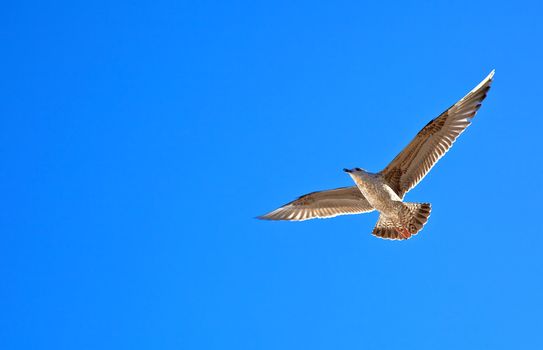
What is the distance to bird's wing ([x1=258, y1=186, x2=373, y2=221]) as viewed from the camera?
46.6ft

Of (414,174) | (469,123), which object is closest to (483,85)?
(469,123)

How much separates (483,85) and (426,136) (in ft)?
4.48

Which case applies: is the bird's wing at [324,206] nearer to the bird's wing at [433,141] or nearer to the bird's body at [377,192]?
the bird's body at [377,192]

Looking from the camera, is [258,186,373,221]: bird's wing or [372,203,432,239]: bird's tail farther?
[258,186,373,221]: bird's wing

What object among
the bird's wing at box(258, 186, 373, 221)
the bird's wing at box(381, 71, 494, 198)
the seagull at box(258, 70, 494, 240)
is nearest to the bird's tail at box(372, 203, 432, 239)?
the seagull at box(258, 70, 494, 240)

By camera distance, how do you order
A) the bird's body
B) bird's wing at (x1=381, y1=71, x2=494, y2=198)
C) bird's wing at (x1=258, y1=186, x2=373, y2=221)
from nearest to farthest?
A: 1. the bird's body
2. bird's wing at (x1=381, y1=71, x2=494, y2=198)
3. bird's wing at (x1=258, y1=186, x2=373, y2=221)

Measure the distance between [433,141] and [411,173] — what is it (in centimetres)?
68

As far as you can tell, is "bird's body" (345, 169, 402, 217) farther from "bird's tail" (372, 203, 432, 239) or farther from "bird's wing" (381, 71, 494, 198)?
Answer: "bird's wing" (381, 71, 494, 198)

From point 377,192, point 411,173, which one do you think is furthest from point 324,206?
point 411,173

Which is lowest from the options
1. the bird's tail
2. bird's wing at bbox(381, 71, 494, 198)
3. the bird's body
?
the bird's tail

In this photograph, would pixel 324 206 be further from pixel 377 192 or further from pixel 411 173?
pixel 411 173

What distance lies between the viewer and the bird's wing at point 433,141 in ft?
44.0

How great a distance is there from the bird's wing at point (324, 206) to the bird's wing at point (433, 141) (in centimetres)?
83

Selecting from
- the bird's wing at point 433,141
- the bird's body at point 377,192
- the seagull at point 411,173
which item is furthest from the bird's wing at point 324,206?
the bird's wing at point 433,141
